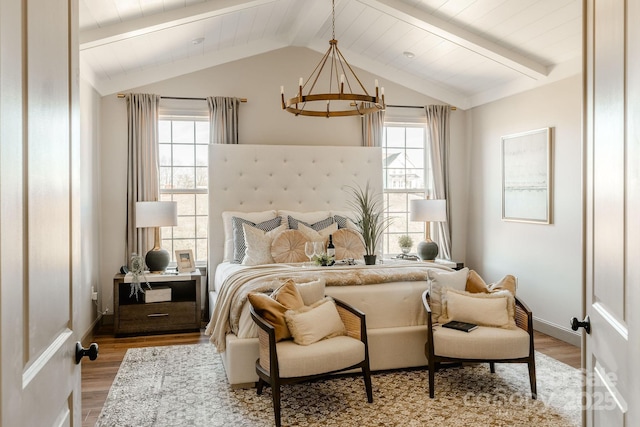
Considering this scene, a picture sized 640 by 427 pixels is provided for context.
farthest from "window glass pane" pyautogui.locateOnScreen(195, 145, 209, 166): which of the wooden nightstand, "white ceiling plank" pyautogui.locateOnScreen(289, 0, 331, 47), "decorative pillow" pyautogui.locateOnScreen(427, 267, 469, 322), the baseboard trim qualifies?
the baseboard trim

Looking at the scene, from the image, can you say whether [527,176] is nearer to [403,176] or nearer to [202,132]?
[403,176]

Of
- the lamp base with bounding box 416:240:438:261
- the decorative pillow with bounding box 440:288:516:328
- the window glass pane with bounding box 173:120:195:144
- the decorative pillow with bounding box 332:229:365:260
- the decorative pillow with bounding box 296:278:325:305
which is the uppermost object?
the window glass pane with bounding box 173:120:195:144

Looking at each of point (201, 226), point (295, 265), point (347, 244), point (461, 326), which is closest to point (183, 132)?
point (201, 226)

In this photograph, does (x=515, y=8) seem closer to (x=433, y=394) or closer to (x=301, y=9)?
(x=301, y=9)

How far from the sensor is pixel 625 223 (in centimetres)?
117

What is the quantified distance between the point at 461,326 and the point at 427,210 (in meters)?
2.64

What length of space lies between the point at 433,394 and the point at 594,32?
2.74 meters

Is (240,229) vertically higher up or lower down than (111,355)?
higher up

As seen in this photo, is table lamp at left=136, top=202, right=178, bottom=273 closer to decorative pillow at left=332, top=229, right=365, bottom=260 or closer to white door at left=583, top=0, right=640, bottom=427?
decorative pillow at left=332, top=229, right=365, bottom=260

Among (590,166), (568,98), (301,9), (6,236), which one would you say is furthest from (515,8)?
(6,236)

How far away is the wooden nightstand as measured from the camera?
527 cm

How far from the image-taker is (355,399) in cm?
358

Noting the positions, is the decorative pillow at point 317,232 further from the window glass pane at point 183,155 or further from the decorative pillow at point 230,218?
the window glass pane at point 183,155

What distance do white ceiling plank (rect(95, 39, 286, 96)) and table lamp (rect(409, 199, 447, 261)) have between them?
8.14 ft
